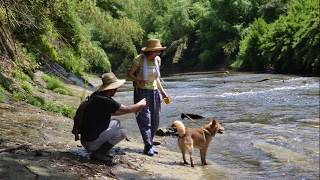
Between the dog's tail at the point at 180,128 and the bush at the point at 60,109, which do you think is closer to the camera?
the dog's tail at the point at 180,128

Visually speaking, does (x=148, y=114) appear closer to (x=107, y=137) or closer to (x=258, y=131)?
(x=107, y=137)

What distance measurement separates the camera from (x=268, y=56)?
1770 inches

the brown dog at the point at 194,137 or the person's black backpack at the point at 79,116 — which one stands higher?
the person's black backpack at the point at 79,116

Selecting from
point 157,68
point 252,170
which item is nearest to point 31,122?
point 157,68

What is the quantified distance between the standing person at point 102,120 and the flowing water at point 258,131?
1.62 metres

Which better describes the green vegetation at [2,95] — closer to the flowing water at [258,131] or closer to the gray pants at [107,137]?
the flowing water at [258,131]

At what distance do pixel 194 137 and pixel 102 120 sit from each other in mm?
2037

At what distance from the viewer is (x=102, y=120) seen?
7762mm

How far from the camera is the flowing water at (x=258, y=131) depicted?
9805 mm

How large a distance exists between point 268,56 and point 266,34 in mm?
2856

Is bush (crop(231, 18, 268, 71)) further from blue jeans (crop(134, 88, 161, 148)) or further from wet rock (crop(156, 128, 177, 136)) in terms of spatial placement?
blue jeans (crop(134, 88, 161, 148))

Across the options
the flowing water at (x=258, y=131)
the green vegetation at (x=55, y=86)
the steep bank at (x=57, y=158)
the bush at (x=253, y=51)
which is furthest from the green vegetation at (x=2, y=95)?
the bush at (x=253, y=51)

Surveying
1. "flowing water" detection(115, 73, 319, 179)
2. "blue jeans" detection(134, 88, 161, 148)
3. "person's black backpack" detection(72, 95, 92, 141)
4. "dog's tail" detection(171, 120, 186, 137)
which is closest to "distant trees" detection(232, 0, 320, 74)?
"flowing water" detection(115, 73, 319, 179)

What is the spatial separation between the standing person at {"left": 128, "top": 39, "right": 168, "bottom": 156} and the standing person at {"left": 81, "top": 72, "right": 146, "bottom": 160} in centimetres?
113
